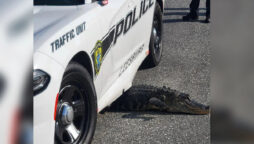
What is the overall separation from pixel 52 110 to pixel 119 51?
144 cm

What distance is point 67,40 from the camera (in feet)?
12.1

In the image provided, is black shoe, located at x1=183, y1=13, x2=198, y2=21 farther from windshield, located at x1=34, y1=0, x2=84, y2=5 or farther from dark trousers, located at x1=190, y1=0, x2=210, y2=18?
windshield, located at x1=34, y1=0, x2=84, y2=5

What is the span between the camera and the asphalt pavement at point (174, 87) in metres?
4.71

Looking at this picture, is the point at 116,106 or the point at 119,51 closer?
the point at 119,51

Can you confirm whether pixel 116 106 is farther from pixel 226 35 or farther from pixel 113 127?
pixel 226 35

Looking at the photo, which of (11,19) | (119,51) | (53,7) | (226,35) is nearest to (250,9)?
(226,35)

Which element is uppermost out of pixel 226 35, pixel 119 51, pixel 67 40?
pixel 226 35

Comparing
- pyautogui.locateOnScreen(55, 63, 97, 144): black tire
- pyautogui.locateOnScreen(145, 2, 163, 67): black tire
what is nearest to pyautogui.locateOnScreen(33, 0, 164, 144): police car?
pyautogui.locateOnScreen(55, 63, 97, 144): black tire

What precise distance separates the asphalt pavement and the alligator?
0.07 m

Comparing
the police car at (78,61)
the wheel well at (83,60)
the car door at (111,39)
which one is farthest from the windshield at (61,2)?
the wheel well at (83,60)

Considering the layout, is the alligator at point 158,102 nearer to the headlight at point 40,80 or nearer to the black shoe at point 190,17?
the headlight at point 40,80

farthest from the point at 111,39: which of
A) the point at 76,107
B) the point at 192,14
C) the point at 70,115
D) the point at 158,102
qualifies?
the point at 192,14

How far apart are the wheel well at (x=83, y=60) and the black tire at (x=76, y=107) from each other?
0.06 metres

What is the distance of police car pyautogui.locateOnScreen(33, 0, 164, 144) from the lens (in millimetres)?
3422
